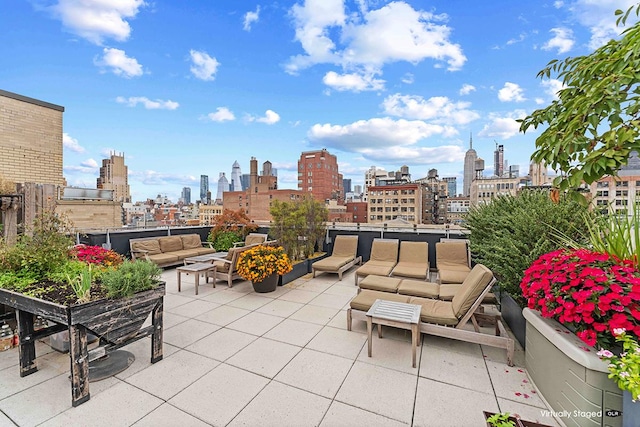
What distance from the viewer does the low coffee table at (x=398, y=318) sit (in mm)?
2861

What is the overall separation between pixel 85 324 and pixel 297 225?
531cm

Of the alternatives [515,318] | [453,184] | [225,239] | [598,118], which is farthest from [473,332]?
[453,184]

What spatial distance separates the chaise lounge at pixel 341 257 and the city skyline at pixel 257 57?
4137mm

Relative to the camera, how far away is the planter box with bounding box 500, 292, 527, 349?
301 centimetres

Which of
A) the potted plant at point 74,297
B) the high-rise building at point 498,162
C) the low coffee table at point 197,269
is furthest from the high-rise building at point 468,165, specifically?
the potted plant at point 74,297

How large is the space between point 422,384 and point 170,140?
1476 cm

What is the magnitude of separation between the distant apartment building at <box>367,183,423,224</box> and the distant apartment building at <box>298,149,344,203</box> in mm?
12185

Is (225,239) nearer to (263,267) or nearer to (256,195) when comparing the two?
(263,267)

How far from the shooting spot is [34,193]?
3.77m

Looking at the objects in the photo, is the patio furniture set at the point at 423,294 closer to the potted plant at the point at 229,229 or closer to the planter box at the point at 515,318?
the planter box at the point at 515,318

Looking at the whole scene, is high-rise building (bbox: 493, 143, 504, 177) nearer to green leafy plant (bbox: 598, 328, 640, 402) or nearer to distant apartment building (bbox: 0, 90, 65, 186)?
green leafy plant (bbox: 598, 328, 640, 402)

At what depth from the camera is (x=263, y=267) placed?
5055 millimetres

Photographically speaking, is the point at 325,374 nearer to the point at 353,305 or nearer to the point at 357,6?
the point at 353,305

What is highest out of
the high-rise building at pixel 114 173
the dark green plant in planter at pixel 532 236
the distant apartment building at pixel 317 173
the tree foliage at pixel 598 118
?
the distant apartment building at pixel 317 173
